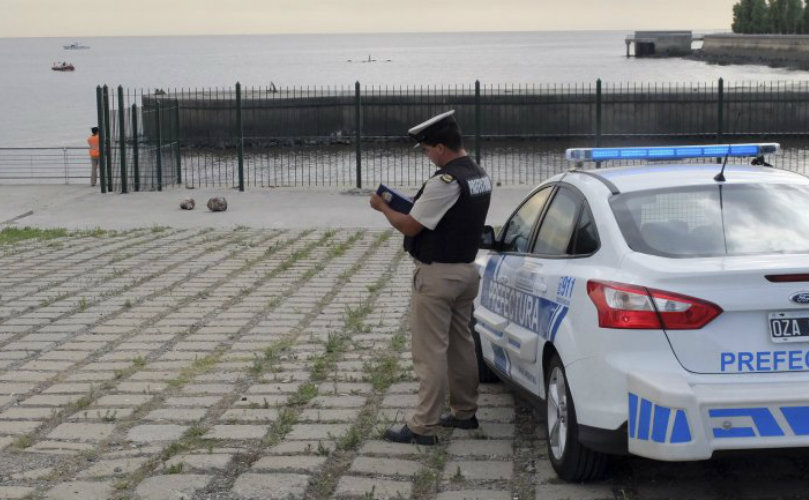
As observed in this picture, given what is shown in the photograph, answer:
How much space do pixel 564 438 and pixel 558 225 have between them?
125cm

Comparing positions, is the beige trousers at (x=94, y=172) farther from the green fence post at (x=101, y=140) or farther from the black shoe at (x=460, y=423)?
the black shoe at (x=460, y=423)

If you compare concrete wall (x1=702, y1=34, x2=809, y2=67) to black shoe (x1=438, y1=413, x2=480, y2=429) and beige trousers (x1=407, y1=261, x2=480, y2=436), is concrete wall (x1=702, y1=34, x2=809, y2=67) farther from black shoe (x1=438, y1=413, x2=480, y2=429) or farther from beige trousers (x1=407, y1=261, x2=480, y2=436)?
beige trousers (x1=407, y1=261, x2=480, y2=436)

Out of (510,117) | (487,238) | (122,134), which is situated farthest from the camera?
(510,117)

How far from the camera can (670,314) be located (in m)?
5.39

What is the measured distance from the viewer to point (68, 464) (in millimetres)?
6551

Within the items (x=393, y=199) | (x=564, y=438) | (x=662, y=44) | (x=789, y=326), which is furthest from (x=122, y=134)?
(x=662, y=44)

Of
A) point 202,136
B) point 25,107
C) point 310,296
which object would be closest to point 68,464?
point 310,296

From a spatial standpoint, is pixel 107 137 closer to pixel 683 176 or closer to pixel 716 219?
pixel 683 176

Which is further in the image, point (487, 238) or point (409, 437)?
point (487, 238)

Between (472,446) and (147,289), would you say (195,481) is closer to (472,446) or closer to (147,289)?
(472,446)

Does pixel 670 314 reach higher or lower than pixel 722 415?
higher

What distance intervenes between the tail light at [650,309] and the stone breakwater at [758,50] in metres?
105

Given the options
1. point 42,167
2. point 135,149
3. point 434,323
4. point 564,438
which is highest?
point 135,149

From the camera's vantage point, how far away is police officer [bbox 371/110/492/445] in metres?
6.62
